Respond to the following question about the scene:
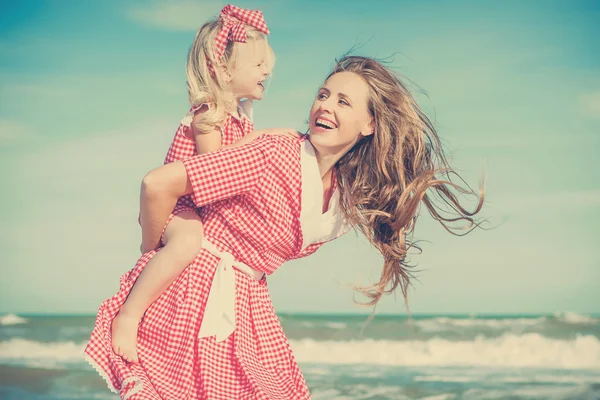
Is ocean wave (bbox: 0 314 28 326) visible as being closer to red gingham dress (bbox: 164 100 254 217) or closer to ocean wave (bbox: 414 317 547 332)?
ocean wave (bbox: 414 317 547 332)

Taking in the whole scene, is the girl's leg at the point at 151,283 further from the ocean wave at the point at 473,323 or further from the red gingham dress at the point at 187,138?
the ocean wave at the point at 473,323

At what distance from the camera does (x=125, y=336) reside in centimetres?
285

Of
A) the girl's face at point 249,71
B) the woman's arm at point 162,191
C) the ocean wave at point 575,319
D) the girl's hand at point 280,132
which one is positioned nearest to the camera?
the woman's arm at point 162,191

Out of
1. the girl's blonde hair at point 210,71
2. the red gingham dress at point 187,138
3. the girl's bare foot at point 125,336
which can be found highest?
the girl's blonde hair at point 210,71

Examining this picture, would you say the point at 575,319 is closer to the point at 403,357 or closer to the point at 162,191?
the point at 403,357

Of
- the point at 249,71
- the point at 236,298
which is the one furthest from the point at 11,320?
the point at 236,298

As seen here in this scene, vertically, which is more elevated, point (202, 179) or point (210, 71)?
point (210, 71)

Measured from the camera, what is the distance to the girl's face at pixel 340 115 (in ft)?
10.4

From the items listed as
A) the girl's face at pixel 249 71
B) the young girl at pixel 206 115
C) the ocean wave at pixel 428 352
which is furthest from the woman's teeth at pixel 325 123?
the ocean wave at pixel 428 352

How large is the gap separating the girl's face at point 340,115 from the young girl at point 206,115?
0.30 m

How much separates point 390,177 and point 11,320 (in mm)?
15056

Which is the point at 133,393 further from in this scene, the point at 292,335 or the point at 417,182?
the point at 292,335

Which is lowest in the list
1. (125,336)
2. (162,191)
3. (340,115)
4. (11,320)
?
(11,320)

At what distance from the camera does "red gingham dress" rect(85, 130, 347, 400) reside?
2.82 metres
